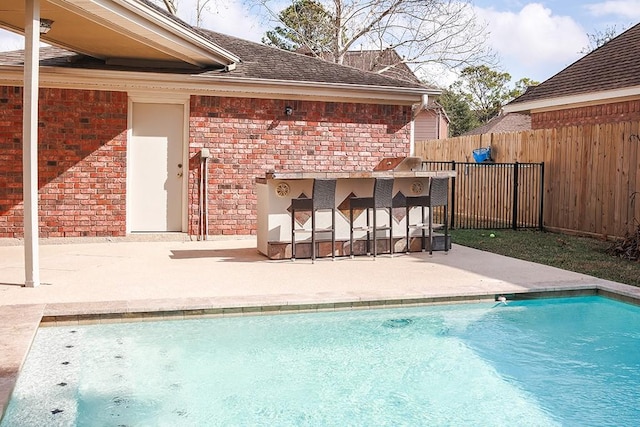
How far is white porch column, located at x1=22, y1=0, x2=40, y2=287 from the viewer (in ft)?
21.1

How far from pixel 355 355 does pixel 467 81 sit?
4975 cm

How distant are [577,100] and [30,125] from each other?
12.3 m

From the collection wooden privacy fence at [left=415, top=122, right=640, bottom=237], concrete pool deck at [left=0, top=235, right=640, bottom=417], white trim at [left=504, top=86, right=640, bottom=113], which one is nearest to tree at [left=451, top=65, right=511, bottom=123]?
white trim at [left=504, top=86, right=640, bottom=113]

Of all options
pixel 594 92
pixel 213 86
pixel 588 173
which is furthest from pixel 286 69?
pixel 594 92

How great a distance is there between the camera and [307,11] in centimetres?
2697

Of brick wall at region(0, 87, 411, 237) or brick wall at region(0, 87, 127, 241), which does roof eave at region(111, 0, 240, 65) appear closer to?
brick wall at region(0, 87, 411, 237)

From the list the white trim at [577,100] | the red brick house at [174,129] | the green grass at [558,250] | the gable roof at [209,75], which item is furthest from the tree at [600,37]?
the red brick house at [174,129]

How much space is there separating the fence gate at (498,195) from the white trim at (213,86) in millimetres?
2503

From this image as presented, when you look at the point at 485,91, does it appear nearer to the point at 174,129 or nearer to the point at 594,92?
the point at 594,92

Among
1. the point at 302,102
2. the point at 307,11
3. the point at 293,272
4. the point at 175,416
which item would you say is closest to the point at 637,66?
the point at 302,102

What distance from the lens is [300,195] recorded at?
895 centimetres

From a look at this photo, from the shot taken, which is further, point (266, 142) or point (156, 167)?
point (266, 142)

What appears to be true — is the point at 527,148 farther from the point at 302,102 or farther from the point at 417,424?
the point at 417,424

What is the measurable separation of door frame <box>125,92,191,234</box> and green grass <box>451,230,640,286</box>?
4.88 meters
